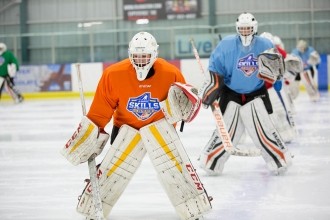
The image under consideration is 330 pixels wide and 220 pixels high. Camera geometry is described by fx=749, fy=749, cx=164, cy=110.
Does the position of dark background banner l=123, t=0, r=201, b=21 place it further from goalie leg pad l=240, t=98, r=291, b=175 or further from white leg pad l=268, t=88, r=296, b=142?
goalie leg pad l=240, t=98, r=291, b=175

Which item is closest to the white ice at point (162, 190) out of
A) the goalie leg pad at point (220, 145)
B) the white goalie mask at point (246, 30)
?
the goalie leg pad at point (220, 145)

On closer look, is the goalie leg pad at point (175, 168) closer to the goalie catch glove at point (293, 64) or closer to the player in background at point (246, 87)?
the player in background at point (246, 87)

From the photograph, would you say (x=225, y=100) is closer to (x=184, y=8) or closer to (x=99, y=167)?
(x=99, y=167)

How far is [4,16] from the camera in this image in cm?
2222

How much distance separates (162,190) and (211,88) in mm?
903

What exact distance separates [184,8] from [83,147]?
1641cm

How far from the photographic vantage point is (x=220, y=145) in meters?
6.07

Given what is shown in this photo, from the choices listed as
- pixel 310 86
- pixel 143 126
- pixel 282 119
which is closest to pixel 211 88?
pixel 143 126

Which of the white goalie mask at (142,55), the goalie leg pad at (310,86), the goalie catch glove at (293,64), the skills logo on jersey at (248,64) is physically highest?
the white goalie mask at (142,55)

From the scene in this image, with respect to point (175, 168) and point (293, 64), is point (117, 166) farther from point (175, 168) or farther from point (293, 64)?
point (293, 64)

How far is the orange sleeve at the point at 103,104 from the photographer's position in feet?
14.4

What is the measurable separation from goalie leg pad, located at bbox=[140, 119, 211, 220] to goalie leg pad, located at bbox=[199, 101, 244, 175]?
5.40 ft

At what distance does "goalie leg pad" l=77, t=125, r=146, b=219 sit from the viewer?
4.46 meters

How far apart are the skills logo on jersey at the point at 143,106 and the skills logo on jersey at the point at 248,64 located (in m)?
1.66
